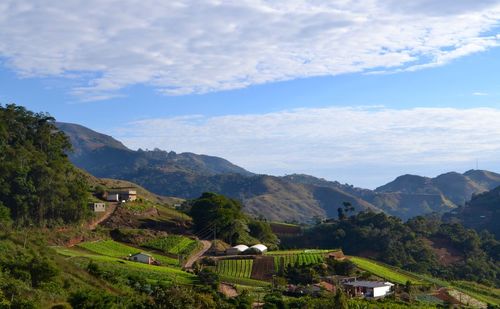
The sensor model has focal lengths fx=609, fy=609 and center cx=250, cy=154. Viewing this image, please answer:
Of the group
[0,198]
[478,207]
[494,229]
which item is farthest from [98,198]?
[478,207]

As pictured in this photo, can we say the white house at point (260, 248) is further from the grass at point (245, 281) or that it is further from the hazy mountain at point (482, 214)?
the hazy mountain at point (482, 214)

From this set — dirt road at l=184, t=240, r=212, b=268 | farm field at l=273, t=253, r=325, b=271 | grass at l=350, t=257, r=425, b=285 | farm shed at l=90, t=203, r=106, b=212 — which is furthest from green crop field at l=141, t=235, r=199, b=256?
grass at l=350, t=257, r=425, b=285

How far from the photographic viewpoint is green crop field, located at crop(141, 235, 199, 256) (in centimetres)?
5288

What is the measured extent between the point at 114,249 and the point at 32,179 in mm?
10011

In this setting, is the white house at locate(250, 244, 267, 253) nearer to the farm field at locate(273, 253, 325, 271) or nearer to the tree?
the farm field at locate(273, 253, 325, 271)

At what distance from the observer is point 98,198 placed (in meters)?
67.6

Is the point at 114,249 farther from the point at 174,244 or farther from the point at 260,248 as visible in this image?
the point at 260,248

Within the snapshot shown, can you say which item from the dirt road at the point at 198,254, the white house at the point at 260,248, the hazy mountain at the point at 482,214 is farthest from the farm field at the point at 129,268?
the hazy mountain at the point at 482,214

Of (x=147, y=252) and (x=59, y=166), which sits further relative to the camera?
(x=59, y=166)

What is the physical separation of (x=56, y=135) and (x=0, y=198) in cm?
1551

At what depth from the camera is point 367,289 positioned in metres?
46.5

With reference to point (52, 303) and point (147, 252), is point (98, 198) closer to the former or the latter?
point (147, 252)

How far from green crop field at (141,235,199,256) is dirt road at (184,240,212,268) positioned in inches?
21.7

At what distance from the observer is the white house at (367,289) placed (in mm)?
46156
